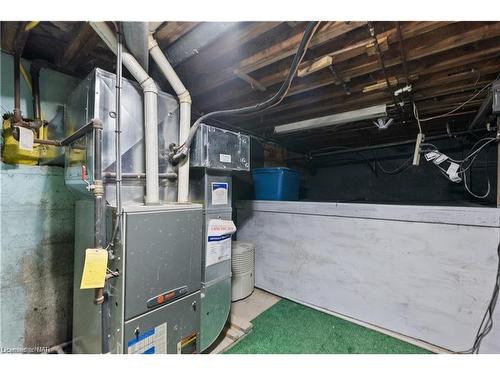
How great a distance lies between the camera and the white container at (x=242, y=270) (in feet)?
8.58

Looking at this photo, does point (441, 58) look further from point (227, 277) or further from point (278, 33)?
point (227, 277)

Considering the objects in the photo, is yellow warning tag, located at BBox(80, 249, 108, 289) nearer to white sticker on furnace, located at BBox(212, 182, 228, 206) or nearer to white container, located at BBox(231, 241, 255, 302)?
white sticker on furnace, located at BBox(212, 182, 228, 206)

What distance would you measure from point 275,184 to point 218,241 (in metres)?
1.33

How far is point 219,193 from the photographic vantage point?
1.86m

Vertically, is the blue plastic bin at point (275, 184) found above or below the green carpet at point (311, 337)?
above

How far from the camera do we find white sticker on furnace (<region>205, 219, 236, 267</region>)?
176 centimetres

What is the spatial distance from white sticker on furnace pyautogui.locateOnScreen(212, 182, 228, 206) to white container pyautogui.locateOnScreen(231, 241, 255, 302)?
0.98 meters

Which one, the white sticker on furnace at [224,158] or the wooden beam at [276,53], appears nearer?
the wooden beam at [276,53]

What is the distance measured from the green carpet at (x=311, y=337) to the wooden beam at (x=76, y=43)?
2.45 m

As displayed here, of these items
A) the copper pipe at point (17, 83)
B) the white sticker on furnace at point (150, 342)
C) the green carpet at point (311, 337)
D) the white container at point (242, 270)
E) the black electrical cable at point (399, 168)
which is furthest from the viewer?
the black electrical cable at point (399, 168)

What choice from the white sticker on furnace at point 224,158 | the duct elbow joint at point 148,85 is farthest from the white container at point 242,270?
the duct elbow joint at point 148,85

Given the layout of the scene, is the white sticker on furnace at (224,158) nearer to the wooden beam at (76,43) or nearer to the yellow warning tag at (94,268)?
the yellow warning tag at (94,268)

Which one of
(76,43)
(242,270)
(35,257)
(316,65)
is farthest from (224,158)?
(35,257)

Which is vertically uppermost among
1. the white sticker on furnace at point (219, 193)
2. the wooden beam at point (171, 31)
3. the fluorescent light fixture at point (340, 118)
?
the wooden beam at point (171, 31)
